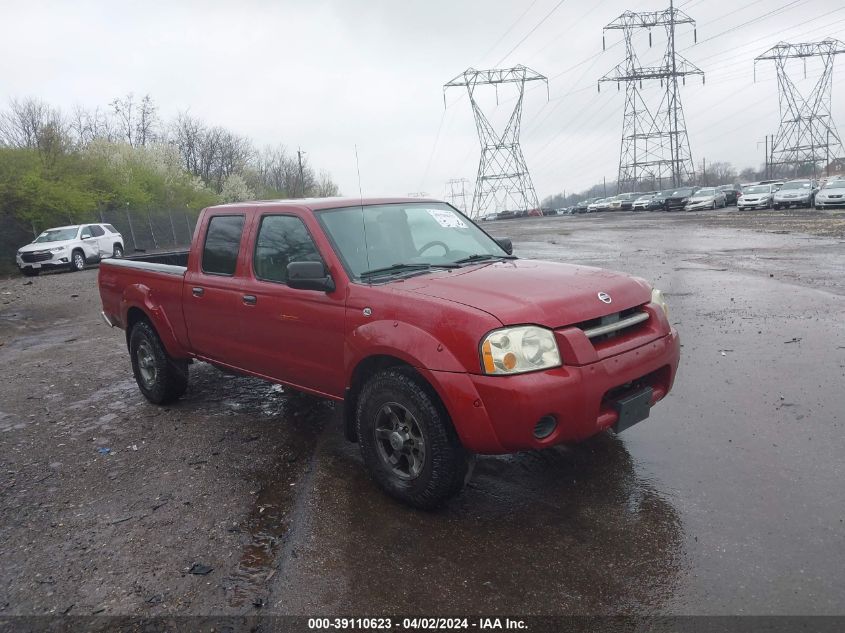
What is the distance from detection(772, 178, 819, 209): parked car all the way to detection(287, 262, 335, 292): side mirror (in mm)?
35272

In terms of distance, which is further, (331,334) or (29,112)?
(29,112)

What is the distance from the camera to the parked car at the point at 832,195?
2858 centimetres

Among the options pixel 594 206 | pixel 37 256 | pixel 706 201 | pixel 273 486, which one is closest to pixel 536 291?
pixel 273 486

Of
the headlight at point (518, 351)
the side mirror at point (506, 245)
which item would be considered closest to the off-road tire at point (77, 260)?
the side mirror at point (506, 245)

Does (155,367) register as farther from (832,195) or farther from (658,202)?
(658,202)

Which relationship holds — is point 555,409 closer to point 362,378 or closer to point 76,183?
point 362,378

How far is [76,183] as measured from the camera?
32719 millimetres

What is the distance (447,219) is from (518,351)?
2072 mm

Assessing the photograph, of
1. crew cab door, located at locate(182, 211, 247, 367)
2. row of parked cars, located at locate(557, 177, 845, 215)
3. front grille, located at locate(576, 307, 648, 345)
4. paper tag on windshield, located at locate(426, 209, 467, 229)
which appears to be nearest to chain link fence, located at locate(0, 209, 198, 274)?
crew cab door, located at locate(182, 211, 247, 367)

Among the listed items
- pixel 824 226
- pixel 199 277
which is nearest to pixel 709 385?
pixel 199 277

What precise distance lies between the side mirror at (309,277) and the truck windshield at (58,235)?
24.4 meters

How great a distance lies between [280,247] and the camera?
15.0 feet

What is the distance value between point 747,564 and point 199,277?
14.6ft

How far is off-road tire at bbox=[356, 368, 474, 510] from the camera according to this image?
341 cm
